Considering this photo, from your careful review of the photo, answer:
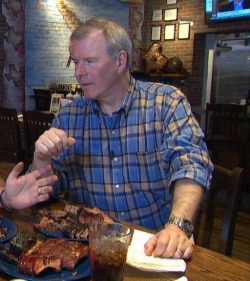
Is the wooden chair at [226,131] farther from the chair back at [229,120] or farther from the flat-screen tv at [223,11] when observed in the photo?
the flat-screen tv at [223,11]

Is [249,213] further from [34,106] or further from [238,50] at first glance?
[34,106]

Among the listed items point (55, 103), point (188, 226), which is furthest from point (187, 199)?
point (55, 103)

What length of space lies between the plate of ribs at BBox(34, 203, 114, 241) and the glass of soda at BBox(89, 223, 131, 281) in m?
0.22

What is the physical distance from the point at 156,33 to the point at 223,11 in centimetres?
166

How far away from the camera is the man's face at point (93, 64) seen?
158 cm

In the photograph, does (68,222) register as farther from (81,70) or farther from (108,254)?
(81,70)

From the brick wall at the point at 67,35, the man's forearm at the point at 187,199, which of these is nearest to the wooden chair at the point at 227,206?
the man's forearm at the point at 187,199

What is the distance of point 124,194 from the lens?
1624mm

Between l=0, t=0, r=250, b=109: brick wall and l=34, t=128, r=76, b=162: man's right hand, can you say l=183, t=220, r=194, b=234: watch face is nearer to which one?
l=34, t=128, r=76, b=162: man's right hand

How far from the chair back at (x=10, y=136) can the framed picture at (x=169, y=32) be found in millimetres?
4500

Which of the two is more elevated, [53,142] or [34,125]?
[53,142]

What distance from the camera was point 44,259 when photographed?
979mm

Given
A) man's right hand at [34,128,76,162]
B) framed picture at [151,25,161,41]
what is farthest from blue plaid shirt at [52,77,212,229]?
framed picture at [151,25,161,41]

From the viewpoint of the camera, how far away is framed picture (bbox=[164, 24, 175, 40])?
7336 mm
